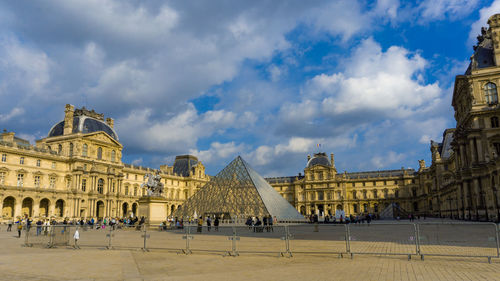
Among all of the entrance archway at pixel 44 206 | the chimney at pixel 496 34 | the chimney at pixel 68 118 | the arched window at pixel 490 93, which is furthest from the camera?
the chimney at pixel 68 118

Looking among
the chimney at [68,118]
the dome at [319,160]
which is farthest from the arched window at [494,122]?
the dome at [319,160]

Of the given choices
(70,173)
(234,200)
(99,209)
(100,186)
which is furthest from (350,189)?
(70,173)

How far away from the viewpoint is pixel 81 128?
52375mm

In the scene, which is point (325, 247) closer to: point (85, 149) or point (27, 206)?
point (27, 206)

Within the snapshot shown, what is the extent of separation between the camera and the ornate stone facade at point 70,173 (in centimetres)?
4306

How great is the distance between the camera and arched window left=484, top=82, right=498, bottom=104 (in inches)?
1286

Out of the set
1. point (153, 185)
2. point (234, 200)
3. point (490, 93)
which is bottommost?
point (234, 200)

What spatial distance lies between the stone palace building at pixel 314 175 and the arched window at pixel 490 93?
0.30 ft

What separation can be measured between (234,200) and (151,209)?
10.5 metres

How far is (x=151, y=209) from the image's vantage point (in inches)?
901

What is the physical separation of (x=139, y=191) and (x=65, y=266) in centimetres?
5721

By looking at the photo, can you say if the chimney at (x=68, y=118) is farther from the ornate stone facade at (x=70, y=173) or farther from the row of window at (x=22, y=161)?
the row of window at (x=22, y=161)

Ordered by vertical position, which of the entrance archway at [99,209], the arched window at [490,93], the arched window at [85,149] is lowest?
the entrance archway at [99,209]

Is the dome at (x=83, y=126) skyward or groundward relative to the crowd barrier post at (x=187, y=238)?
skyward
